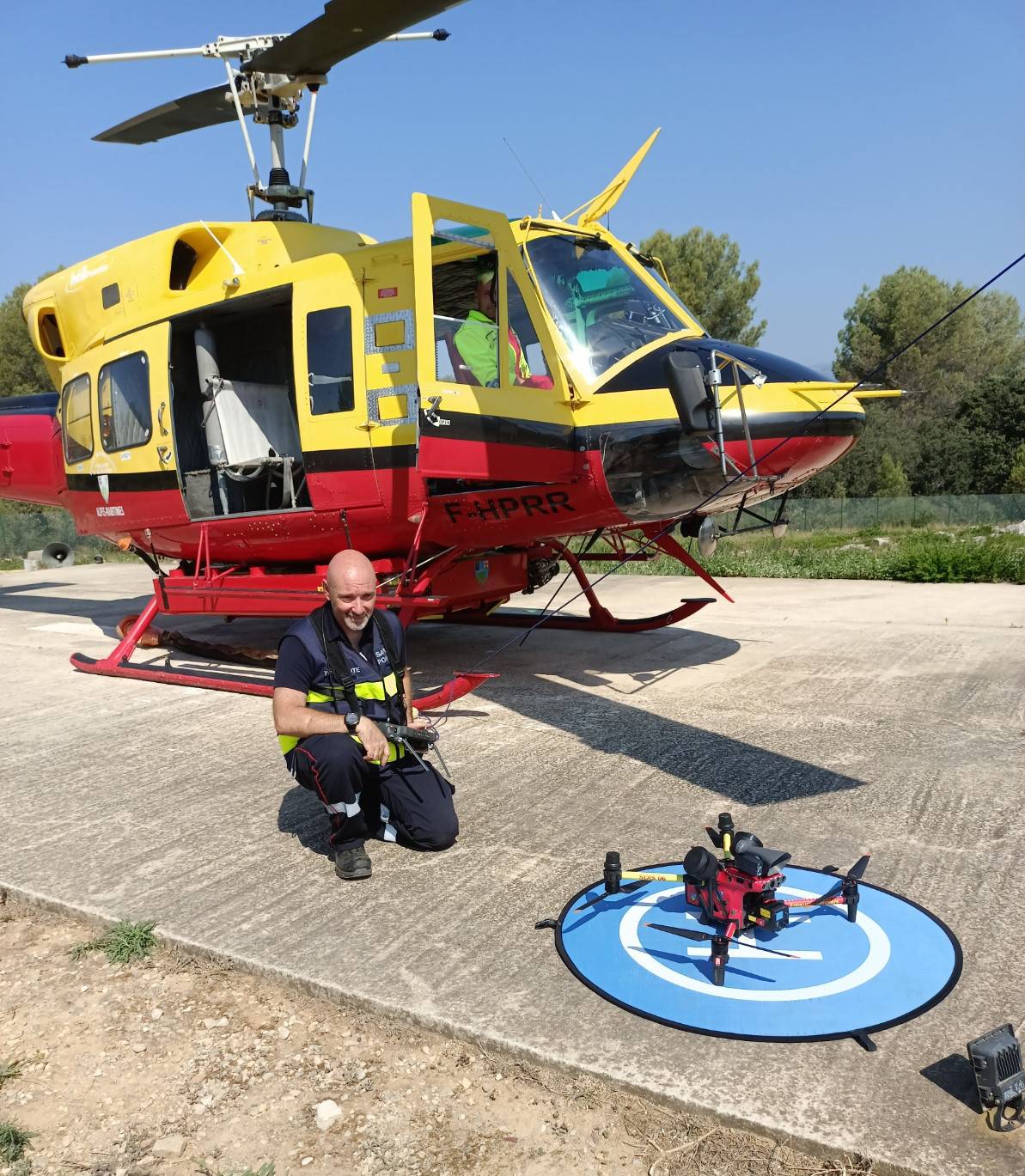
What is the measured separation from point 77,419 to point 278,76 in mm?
3564

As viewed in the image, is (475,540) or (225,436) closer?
(475,540)

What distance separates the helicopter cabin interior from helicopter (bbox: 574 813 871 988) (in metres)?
5.04

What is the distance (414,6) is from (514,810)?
15.4ft

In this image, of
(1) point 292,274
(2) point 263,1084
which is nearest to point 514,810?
(2) point 263,1084

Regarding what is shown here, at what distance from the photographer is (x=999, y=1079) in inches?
89.9

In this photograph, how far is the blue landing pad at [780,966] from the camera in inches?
107

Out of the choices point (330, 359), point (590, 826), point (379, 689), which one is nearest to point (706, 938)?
point (590, 826)

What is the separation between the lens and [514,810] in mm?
4527

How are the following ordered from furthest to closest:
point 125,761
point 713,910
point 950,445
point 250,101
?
point 950,445 < point 250,101 < point 125,761 < point 713,910

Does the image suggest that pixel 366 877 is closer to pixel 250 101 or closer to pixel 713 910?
pixel 713 910

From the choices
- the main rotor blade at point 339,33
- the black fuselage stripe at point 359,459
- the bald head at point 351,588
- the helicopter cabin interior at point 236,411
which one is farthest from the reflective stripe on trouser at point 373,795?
the main rotor blade at point 339,33

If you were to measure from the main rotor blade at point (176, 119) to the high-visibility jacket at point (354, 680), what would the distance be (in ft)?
21.3

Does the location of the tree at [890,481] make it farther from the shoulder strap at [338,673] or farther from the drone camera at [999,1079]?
the drone camera at [999,1079]

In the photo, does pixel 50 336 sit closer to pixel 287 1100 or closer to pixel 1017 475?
pixel 287 1100
